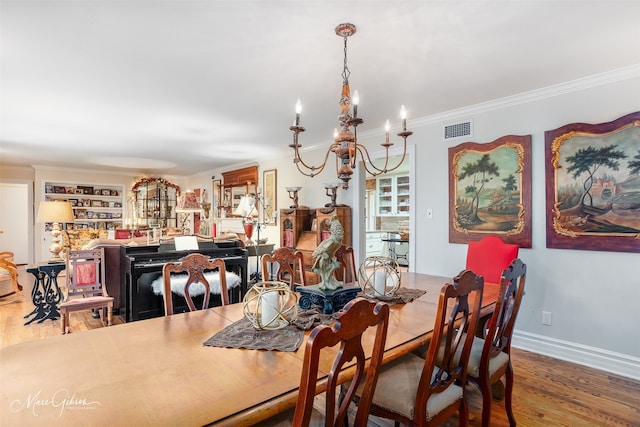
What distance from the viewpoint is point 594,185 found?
2.82 m

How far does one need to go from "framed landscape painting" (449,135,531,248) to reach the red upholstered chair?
522mm

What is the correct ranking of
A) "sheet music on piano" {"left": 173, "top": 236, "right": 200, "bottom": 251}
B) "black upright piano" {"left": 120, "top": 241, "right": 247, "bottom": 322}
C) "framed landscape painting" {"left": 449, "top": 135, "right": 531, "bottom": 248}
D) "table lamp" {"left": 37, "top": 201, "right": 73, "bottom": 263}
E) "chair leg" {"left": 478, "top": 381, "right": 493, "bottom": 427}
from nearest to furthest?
1. "chair leg" {"left": 478, "top": 381, "right": 493, "bottom": 427}
2. "framed landscape painting" {"left": 449, "top": 135, "right": 531, "bottom": 248}
3. "black upright piano" {"left": 120, "top": 241, "right": 247, "bottom": 322}
4. "sheet music on piano" {"left": 173, "top": 236, "right": 200, "bottom": 251}
5. "table lamp" {"left": 37, "top": 201, "right": 73, "bottom": 263}

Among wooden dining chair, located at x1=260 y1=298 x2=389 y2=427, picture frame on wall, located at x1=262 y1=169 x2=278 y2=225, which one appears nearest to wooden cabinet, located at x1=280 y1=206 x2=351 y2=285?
picture frame on wall, located at x1=262 y1=169 x2=278 y2=225

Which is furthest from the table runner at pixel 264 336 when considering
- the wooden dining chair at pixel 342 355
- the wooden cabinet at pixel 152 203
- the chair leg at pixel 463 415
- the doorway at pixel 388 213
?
the wooden cabinet at pixel 152 203

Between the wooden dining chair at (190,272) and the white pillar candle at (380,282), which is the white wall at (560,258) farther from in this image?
the wooden dining chair at (190,272)

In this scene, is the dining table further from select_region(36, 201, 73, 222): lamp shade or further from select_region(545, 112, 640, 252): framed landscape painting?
select_region(36, 201, 73, 222): lamp shade

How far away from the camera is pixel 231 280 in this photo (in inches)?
152

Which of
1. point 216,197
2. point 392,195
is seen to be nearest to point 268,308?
point 216,197

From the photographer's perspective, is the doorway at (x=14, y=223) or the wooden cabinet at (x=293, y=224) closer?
the wooden cabinet at (x=293, y=224)

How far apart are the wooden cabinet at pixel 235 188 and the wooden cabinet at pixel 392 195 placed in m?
3.30

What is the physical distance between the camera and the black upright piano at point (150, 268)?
11.5 ft

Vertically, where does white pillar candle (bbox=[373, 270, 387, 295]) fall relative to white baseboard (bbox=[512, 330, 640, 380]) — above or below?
above

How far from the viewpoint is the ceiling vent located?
3.61 meters

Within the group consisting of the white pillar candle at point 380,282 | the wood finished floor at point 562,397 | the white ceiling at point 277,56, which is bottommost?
the wood finished floor at point 562,397
